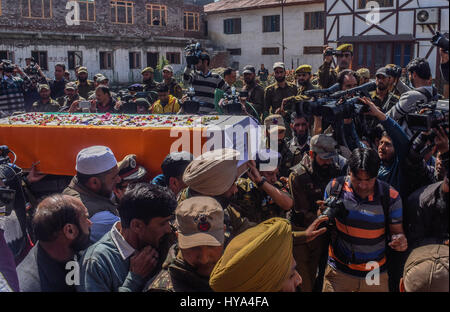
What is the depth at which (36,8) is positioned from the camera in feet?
71.7

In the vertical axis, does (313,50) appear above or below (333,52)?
above

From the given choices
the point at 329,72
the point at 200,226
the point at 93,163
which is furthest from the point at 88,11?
the point at 200,226

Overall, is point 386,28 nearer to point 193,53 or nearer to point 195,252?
point 193,53

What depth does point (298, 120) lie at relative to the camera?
434cm

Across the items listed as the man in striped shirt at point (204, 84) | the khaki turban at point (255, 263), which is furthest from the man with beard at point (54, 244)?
the man in striped shirt at point (204, 84)

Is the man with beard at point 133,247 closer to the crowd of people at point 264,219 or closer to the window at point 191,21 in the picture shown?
the crowd of people at point 264,219

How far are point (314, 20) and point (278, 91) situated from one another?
20725mm

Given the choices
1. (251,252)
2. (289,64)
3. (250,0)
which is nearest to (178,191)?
(251,252)

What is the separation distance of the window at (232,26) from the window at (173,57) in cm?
422

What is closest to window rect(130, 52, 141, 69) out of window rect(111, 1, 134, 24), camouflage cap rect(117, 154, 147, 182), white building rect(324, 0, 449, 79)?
window rect(111, 1, 134, 24)

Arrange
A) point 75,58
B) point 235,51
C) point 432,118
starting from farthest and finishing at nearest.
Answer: point 235,51, point 75,58, point 432,118

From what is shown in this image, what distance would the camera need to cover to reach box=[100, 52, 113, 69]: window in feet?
77.3

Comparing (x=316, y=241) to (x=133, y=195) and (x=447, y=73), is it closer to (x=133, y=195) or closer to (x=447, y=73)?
(x=133, y=195)

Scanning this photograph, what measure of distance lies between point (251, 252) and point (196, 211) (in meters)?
0.43
